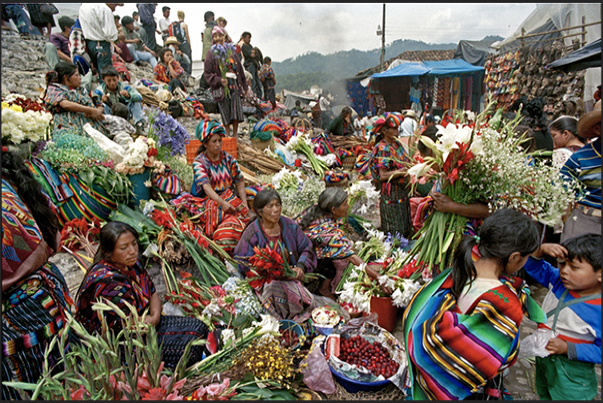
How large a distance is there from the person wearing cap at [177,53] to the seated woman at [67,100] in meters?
7.53

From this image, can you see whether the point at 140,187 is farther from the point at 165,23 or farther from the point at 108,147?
the point at 165,23

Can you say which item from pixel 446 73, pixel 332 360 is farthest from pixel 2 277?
pixel 446 73

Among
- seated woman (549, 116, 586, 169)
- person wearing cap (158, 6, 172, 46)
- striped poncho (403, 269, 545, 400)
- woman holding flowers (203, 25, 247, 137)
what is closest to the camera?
striped poncho (403, 269, 545, 400)

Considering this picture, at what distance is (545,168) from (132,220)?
12.5ft

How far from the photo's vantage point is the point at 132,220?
3.95 meters

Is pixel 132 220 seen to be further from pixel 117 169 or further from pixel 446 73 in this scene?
pixel 446 73

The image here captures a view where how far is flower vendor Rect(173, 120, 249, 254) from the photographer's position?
13.1ft

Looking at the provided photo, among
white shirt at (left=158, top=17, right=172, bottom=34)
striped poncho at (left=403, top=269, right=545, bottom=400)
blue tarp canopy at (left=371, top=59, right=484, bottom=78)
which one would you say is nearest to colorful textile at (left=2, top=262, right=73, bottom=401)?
striped poncho at (left=403, top=269, right=545, bottom=400)

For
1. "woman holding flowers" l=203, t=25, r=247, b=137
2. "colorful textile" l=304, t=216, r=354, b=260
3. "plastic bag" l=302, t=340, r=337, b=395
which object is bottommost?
"plastic bag" l=302, t=340, r=337, b=395

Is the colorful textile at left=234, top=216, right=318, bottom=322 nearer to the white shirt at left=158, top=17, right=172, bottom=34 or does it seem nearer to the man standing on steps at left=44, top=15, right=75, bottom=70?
the man standing on steps at left=44, top=15, right=75, bottom=70

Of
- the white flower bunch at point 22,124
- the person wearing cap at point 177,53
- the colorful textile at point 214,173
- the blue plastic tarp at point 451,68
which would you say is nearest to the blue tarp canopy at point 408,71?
the blue plastic tarp at point 451,68

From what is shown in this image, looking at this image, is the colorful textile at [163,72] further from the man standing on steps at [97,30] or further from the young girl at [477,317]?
the young girl at [477,317]

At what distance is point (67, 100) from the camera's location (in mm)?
4434

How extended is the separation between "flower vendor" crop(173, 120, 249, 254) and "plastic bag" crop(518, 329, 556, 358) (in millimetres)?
2795
